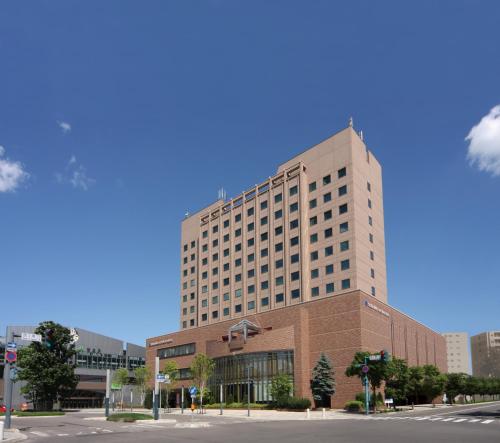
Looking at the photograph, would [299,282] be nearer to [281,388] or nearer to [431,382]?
[281,388]

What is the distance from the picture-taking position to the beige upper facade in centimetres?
7738

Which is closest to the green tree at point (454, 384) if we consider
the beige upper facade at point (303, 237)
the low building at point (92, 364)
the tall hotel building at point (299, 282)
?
the tall hotel building at point (299, 282)

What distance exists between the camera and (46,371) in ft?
215

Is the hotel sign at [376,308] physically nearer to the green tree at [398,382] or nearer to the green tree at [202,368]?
the green tree at [398,382]

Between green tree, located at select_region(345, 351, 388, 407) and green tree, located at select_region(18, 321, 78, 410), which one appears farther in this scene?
green tree, located at select_region(18, 321, 78, 410)

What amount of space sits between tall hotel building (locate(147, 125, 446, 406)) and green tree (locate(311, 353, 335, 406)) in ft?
3.13

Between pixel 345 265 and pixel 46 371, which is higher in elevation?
pixel 345 265

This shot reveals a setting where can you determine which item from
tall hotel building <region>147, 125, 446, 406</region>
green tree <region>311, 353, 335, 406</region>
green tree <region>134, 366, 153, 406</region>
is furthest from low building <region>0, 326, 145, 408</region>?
green tree <region>311, 353, 335, 406</region>

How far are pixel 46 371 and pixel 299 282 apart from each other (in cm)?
3670

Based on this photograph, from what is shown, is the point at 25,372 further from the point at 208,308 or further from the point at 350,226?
the point at 350,226

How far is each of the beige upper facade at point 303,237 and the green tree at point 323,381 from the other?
50.5 feet

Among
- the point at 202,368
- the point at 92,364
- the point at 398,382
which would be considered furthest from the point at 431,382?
the point at 92,364

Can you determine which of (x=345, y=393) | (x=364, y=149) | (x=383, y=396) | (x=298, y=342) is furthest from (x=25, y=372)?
(x=364, y=149)

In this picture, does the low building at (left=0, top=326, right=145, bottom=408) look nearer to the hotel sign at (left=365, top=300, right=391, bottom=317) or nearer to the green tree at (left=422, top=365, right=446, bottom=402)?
the hotel sign at (left=365, top=300, right=391, bottom=317)
